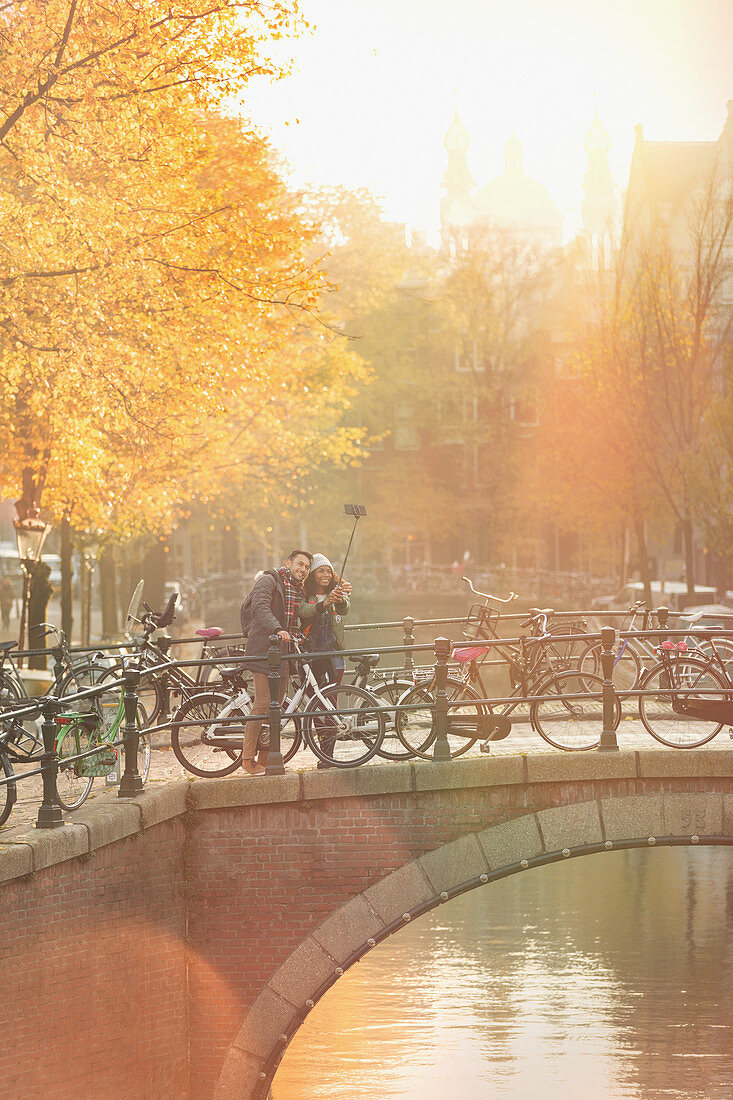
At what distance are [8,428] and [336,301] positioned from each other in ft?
79.6

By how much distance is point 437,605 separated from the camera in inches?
1847

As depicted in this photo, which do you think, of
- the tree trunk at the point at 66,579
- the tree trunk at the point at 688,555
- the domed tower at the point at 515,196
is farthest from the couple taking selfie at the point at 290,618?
the domed tower at the point at 515,196

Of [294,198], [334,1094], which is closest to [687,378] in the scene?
[294,198]

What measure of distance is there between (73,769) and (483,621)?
3.87 meters

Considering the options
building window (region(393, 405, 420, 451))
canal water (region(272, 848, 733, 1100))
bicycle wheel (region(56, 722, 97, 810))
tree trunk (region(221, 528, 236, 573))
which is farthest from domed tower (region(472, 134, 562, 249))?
bicycle wheel (region(56, 722, 97, 810))

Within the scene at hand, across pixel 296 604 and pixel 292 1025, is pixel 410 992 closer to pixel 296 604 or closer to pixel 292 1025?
pixel 292 1025

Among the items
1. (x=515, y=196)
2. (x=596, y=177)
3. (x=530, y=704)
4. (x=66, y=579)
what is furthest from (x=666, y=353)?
(x=515, y=196)

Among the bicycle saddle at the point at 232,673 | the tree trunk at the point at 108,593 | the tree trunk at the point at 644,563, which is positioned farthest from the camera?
the tree trunk at the point at 108,593

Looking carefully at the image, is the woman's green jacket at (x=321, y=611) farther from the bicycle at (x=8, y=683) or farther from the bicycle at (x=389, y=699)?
the bicycle at (x=8, y=683)

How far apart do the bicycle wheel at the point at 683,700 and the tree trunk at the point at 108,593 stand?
1851cm

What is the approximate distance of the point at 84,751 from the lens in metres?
10.4

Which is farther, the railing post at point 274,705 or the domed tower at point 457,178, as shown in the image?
the domed tower at point 457,178

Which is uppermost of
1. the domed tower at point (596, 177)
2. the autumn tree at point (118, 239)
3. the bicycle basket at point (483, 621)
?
the domed tower at point (596, 177)

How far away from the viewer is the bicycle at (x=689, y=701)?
36.7 ft
